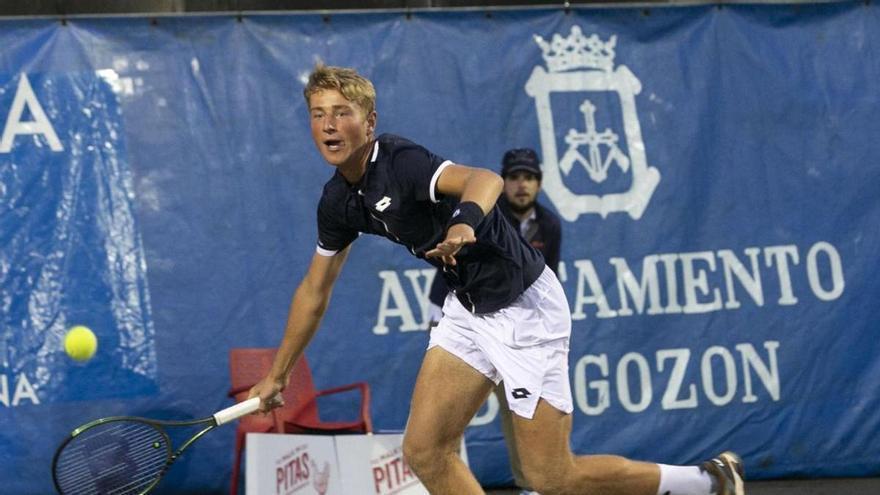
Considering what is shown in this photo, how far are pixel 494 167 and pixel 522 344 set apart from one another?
8.34 ft

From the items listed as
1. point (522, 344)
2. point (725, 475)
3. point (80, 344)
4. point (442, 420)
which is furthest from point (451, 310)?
point (80, 344)

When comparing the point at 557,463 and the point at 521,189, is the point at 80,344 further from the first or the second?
the point at 557,463

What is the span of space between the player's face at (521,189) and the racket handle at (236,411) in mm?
1980

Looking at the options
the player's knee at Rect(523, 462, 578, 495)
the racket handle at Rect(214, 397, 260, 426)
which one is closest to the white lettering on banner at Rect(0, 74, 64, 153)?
the racket handle at Rect(214, 397, 260, 426)

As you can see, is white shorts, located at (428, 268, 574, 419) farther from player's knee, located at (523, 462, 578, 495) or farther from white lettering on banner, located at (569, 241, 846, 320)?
white lettering on banner, located at (569, 241, 846, 320)

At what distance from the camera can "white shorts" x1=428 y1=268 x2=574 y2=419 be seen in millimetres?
4961

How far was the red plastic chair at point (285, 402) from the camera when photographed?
21.3 feet

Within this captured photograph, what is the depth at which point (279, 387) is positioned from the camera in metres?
5.14

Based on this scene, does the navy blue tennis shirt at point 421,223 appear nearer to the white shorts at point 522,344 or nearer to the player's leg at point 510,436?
the white shorts at point 522,344

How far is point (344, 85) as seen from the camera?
Answer: 4742mm

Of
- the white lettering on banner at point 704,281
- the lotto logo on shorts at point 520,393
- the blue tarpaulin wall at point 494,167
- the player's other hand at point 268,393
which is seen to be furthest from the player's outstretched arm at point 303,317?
the white lettering on banner at point 704,281

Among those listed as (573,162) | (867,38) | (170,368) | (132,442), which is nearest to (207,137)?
(170,368)

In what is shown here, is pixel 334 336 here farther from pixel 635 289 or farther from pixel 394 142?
pixel 394 142

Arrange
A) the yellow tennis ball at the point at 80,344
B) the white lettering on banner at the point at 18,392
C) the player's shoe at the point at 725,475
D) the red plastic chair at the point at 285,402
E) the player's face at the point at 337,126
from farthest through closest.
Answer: the white lettering on banner at the point at 18,392 → the yellow tennis ball at the point at 80,344 → the red plastic chair at the point at 285,402 → the player's shoe at the point at 725,475 → the player's face at the point at 337,126
